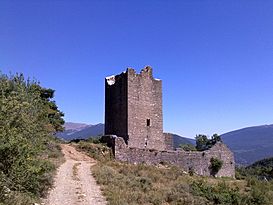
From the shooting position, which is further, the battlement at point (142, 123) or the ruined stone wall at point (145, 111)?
the ruined stone wall at point (145, 111)

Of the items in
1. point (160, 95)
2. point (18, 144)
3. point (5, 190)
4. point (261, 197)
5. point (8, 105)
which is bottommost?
point (261, 197)

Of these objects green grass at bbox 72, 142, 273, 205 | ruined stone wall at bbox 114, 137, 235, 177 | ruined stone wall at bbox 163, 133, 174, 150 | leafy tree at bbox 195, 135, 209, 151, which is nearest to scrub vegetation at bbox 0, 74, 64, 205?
green grass at bbox 72, 142, 273, 205

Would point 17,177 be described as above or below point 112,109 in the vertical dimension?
below

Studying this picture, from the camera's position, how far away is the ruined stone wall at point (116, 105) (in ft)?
104

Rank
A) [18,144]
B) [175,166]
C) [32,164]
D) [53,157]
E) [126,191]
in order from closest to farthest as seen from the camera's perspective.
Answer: [18,144]
[32,164]
[126,191]
[53,157]
[175,166]

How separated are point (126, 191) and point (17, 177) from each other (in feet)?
20.2

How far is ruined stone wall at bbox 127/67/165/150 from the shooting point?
31.8 m

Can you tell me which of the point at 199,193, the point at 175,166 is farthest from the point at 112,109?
the point at 199,193

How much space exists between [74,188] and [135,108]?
654 inches

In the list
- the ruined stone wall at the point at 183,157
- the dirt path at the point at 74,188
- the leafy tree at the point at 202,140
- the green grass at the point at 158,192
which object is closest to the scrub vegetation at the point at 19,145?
the dirt path at the point at 74,188

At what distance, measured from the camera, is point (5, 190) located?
34.4 ft

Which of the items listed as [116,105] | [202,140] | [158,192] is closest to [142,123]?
[116,105]

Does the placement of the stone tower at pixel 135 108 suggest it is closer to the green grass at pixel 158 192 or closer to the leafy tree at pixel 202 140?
the green grass at pixel 158 192

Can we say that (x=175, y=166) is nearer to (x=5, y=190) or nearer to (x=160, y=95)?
(x=160, y=95)
